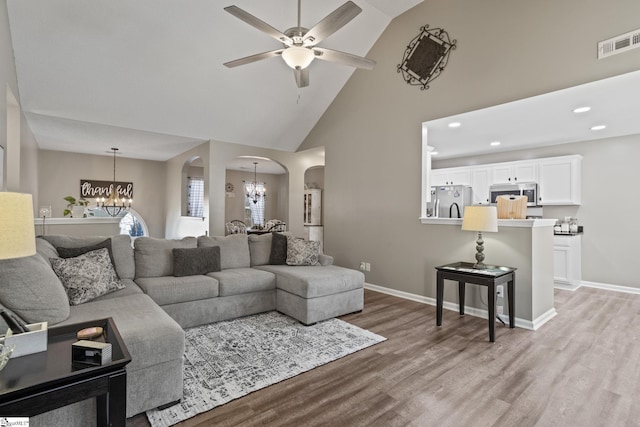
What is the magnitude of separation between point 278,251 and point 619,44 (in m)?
4.17

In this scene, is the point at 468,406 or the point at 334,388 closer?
the point at 468,406

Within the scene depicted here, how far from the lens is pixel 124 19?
3477mm

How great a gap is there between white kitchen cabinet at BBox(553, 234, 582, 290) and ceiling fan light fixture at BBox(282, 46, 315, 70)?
16.9ft

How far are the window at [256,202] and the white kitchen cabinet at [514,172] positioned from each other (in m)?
6.82

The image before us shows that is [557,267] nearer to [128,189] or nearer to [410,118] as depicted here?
[410,118]

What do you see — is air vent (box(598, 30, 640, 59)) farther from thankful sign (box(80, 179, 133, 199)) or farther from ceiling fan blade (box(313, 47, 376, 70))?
thankful sign (box(80, 179, 133, 199))

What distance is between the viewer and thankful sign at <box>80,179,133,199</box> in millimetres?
7789

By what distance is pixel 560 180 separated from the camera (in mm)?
5609

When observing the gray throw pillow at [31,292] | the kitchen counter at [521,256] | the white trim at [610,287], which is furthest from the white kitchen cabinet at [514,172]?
the gray throw pillow at [31,292]

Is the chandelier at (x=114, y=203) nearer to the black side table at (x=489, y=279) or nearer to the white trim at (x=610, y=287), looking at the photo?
the black side table at (x=489, y=279)

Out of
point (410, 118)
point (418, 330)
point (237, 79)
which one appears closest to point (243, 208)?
point (237, 79)

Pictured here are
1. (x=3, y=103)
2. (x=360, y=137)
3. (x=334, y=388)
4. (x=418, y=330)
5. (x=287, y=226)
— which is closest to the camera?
(x=334, y=388)

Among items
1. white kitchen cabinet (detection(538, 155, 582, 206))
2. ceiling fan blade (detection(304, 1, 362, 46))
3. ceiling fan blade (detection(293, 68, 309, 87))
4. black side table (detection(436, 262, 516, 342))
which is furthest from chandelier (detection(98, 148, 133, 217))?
white kitchen cabinet (detection(538, 155, 582, 206))

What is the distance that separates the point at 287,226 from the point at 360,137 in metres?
2.67
